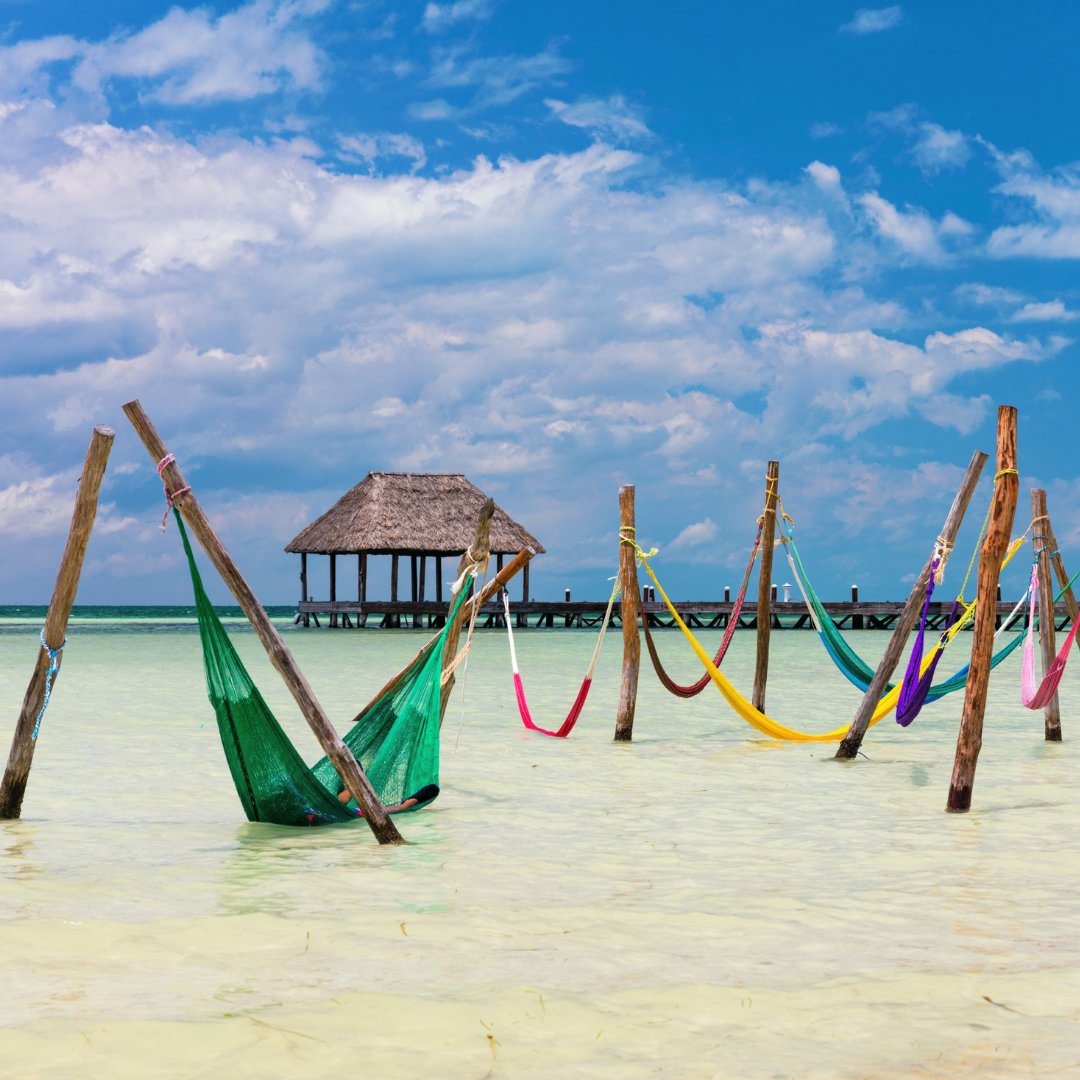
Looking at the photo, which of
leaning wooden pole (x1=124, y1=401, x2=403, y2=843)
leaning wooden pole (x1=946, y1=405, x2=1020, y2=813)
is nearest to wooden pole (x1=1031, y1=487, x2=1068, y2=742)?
leaning wooden pole (x1=946, y1=405, x2=1020, y2=813)

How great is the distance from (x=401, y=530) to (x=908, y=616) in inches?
844

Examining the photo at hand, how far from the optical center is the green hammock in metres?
4.70

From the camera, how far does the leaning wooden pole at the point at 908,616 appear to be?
271 inches

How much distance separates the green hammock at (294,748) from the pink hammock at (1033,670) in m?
3.71

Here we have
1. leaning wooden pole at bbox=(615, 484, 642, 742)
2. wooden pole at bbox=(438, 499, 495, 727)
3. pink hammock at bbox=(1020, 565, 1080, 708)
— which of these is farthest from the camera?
leaning wooden pole at bbox=(615, 484, 642, 742)

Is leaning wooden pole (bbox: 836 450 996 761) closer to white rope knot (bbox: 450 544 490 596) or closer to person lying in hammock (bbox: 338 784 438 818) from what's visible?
white rope knot (bbox: 450 544 490 596)

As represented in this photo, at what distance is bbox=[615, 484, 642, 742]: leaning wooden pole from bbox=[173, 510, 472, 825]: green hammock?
253 centimetres

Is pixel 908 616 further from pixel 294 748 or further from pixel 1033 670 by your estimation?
pixel 294 748

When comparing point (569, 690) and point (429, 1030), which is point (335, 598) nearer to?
point (569, 690)

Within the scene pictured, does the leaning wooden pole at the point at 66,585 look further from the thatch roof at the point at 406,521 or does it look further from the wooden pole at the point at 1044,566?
the thatch roof at the point at 406,521

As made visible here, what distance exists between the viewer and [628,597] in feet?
27.1

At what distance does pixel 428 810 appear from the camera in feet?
18.6

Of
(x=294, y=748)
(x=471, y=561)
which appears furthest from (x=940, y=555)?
(x=294, y=748)

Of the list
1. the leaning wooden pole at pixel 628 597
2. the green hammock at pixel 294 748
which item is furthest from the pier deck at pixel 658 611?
the green hammock at pixel 294 748
